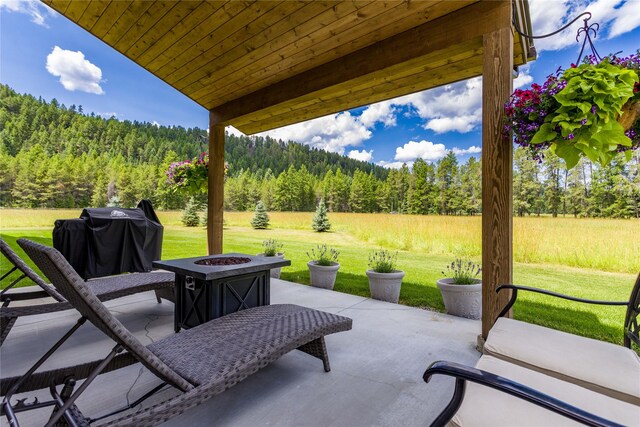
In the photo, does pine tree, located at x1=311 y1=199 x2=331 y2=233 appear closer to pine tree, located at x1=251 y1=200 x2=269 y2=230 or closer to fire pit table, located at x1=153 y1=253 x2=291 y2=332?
pine tree, located at x1=251 y1=200 x2=269 y2=230

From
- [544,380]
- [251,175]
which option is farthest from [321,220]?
[544,380]

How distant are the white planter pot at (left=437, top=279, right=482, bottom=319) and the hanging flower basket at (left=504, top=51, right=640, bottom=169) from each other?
187cm

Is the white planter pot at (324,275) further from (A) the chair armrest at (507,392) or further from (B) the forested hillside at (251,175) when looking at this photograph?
(A) the chair armrest at (507,392)

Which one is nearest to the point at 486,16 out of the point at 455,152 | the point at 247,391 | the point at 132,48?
the point at 455,152

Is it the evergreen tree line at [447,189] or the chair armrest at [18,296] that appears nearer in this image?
the chair armrest at [18,296]

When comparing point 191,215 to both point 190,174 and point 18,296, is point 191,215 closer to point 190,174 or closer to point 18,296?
point 190,174

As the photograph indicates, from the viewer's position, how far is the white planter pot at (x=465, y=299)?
3357 millimetres

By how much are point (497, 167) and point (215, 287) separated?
2.49 metres

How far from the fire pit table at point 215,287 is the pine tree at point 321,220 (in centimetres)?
338

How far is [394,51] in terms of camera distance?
9.74ft

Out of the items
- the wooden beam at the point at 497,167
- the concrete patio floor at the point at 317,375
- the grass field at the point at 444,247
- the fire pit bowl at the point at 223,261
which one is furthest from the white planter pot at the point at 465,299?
the fire pit bowl at the point at 223,261

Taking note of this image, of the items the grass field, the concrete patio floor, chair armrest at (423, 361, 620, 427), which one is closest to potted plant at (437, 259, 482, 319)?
the concrete patio floor

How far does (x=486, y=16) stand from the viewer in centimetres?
244

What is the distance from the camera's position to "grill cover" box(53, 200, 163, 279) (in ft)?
11.9
